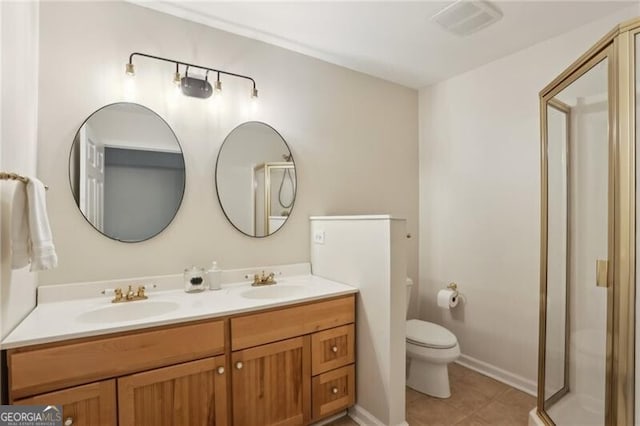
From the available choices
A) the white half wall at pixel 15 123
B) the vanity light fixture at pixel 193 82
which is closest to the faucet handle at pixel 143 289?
the white half wall at pixel 15 123

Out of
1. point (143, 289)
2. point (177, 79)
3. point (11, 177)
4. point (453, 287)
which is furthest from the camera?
point (453, 287)

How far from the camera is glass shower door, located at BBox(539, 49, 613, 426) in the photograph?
4.54 feet

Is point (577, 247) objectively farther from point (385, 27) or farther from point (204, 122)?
point (204, 122)

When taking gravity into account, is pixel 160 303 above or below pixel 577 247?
below

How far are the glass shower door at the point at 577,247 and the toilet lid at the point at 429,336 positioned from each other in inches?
21.7

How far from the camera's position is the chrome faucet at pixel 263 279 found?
82.3 inches

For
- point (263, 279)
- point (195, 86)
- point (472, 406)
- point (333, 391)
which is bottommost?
point (472, 406)

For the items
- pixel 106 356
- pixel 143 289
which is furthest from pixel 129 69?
pixel 106 356

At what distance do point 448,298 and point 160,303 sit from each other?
212 centimetres

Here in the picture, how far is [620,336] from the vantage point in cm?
124

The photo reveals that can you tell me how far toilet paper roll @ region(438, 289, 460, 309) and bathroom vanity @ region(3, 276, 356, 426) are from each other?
1.05 metres

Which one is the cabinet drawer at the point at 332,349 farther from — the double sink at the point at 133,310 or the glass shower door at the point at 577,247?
the glass shower door at the point at 577,247

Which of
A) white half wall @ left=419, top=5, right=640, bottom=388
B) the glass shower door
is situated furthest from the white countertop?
white half wall @ left=419, top=5, right=640, bottom=388

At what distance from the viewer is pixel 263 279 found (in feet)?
6.93
